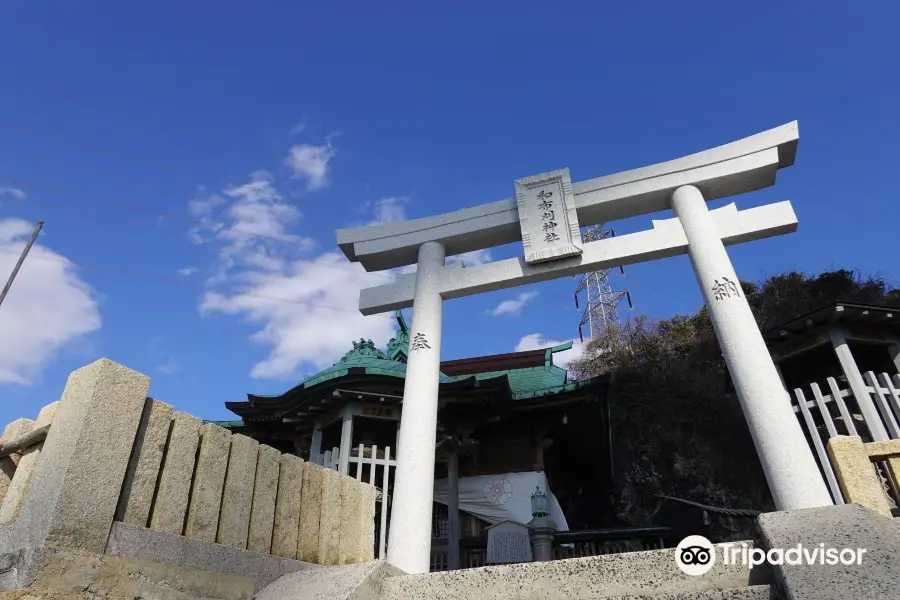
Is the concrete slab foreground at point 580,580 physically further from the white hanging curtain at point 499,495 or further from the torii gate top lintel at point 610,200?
the white hanging curtain at point 499,495

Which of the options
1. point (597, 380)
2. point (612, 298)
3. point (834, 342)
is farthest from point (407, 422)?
point (612, 298)

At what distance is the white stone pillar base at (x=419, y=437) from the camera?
506cm

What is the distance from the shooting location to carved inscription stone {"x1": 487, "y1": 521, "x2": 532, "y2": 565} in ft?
33.4

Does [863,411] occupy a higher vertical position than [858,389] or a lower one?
lower

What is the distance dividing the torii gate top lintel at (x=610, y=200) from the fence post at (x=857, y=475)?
3.27 m

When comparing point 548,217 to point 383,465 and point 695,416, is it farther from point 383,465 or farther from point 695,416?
point 695,416

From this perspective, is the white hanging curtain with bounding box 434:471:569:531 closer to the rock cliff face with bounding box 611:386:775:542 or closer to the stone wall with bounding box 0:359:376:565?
the rock cliff face with bounding box 611:386:775:542

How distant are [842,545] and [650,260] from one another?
4.10 metres

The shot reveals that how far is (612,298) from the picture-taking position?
91.7 feet

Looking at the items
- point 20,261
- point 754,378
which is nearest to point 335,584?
point 754,378

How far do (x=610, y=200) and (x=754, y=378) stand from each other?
2747 mm

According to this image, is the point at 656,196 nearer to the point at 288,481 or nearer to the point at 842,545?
the point at 842,545

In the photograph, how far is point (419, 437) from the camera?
5566mm

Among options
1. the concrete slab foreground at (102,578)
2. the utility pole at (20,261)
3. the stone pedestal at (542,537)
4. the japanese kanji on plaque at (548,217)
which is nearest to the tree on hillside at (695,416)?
the stone pedestal at (542,537)
